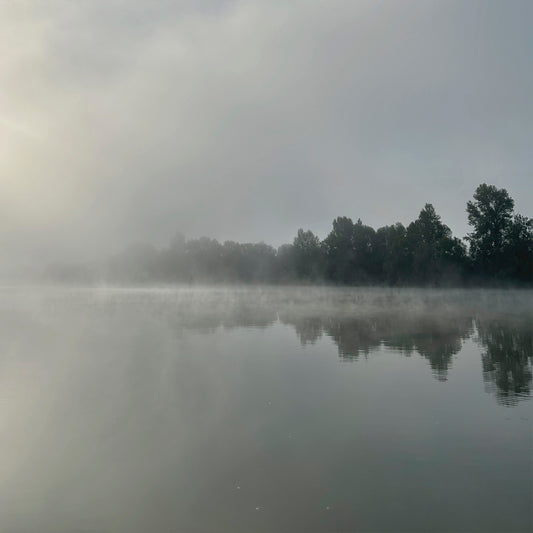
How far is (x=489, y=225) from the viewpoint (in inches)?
3174

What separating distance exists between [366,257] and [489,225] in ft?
109

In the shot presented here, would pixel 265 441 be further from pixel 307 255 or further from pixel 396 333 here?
pixel 307 255

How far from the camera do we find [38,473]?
8211mm

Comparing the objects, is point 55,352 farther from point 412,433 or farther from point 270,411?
point 412,433

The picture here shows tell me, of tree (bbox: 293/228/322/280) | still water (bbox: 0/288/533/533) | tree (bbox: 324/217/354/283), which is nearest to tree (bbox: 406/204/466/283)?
tree (bbox: 324/217/354/283)

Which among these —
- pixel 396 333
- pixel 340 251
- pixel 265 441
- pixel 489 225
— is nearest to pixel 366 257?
pixel 340 251

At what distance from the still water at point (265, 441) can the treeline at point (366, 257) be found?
219 feet

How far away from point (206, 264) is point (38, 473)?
135 meters

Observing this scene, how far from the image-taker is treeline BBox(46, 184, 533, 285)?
7969 cm

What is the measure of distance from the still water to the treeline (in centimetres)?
6671

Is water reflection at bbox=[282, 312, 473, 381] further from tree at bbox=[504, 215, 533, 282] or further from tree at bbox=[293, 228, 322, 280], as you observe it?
tree at bbox=[293, 228, 322, 280]

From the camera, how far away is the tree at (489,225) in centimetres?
7950

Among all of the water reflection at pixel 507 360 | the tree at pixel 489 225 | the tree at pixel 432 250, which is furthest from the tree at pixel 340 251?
Answer: the water reflection at pixel 507 360

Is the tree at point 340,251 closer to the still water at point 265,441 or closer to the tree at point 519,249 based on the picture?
the tree at point 519,249
